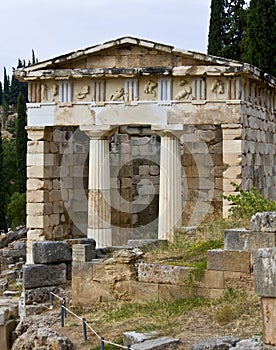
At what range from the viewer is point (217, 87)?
18797 millimetres

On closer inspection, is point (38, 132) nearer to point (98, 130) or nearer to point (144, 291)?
point (98, 130)

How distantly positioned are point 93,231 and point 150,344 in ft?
36.5

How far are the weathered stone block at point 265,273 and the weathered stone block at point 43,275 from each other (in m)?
7.42

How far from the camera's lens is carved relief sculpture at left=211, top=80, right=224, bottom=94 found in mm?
18766

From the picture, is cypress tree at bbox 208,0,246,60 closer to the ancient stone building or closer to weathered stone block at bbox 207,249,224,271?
the ancient stone building

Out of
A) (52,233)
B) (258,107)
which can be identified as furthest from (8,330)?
(258,107)

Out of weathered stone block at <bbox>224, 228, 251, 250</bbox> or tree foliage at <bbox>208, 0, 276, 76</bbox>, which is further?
tree foliage at <bbox>208, 0, 276, 76</bbox>

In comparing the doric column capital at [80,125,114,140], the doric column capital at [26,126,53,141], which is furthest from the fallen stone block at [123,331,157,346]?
the doric column capital at [26,126,53,141]

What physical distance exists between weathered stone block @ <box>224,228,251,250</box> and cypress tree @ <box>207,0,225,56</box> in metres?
18.9

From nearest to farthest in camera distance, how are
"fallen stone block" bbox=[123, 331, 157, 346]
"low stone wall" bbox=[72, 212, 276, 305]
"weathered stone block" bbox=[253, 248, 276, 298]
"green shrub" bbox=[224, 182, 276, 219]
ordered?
1. "weathered stone block" bbox=[253, 248, 276, 298]
2. "fallen stone block" bbox=[123, 331, 157, 346]
3. "low stone wall" bbox=[72, 212, 276, 305]
4. "green shrub" bbox=[224, 182, 276, 219]

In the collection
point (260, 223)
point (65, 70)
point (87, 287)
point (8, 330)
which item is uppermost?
point (65, 70)

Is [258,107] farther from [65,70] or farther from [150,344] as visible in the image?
[150,344]

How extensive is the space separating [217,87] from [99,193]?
398cm

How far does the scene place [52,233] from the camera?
67.5 ft
